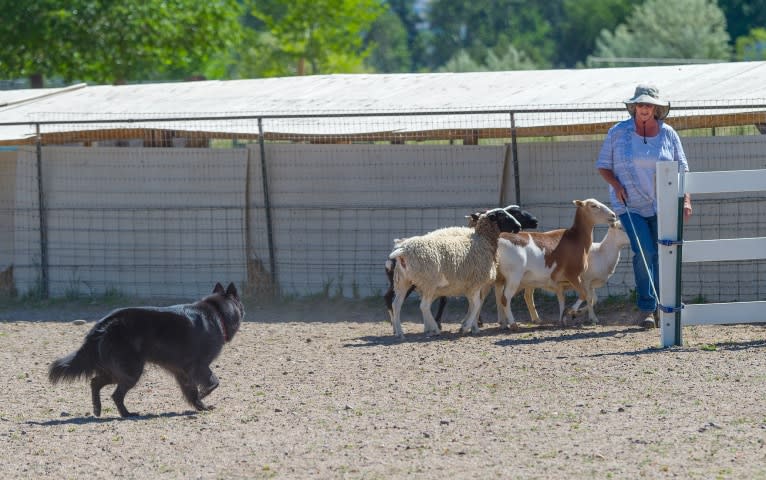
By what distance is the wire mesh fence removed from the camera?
13047mm

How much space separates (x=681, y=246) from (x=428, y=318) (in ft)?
8.60

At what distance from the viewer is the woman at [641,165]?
10.9 meters

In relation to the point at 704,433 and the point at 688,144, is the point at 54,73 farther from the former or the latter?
the point at 704,433

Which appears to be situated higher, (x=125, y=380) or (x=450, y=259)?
(x=450, y=259)

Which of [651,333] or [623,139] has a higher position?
[623,139]

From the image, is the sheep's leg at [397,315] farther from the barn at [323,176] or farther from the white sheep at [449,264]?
the barn at [323,176]

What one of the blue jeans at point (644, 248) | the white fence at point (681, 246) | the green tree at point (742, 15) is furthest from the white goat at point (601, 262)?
the green tree at point (742, 15)

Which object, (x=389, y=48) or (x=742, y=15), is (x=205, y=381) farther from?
(x=389, y=48)

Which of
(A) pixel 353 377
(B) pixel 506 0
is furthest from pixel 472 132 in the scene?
(B) pixel 506 0

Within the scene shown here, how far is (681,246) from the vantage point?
33.5 ft

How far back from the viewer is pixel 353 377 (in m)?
9.57

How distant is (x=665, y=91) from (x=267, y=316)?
5.12 m

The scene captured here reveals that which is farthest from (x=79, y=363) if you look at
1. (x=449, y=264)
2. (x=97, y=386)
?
(x=449, y=264)

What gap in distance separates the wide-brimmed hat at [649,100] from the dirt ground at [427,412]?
6.55 feet
